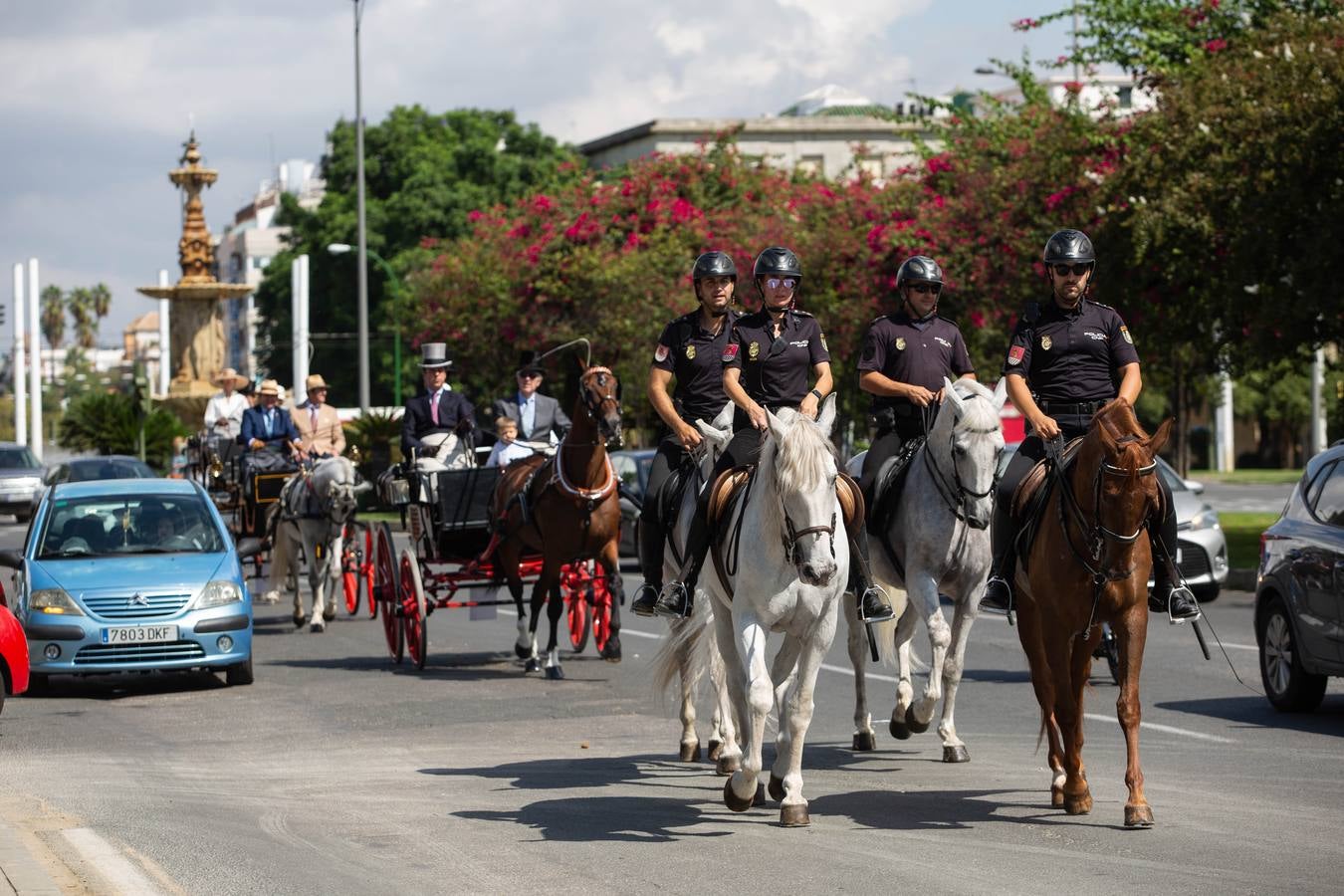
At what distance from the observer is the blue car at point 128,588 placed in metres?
15.2

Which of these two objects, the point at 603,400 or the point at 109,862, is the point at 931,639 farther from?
the point at 603,400

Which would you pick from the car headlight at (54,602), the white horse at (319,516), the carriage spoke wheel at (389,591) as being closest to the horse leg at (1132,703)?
the car headlight at (54,602)

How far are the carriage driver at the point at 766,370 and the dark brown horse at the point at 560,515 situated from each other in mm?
4958

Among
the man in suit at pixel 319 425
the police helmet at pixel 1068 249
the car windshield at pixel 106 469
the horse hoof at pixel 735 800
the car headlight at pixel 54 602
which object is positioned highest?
the police helmet at pixel 1068 249

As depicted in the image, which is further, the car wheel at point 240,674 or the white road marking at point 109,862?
the car wheel at point 240,674

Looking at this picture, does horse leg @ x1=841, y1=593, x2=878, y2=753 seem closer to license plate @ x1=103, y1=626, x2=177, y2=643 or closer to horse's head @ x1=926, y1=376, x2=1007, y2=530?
horse's head @ x1=926, y1=376, x2=1007, y2=530

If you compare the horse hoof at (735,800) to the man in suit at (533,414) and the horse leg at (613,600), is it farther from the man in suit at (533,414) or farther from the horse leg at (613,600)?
the man in suit at (533,414)

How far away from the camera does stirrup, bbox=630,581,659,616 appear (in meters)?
10.9

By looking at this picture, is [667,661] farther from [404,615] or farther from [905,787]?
[404,615]

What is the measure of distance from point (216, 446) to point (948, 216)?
15857 millimetres

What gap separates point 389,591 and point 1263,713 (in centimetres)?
791

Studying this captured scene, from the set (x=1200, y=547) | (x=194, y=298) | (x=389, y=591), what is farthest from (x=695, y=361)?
(x=194, y=298)

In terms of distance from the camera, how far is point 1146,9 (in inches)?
1213

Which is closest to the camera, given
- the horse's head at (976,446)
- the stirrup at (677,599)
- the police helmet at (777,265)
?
the stirrup at (677,599)
